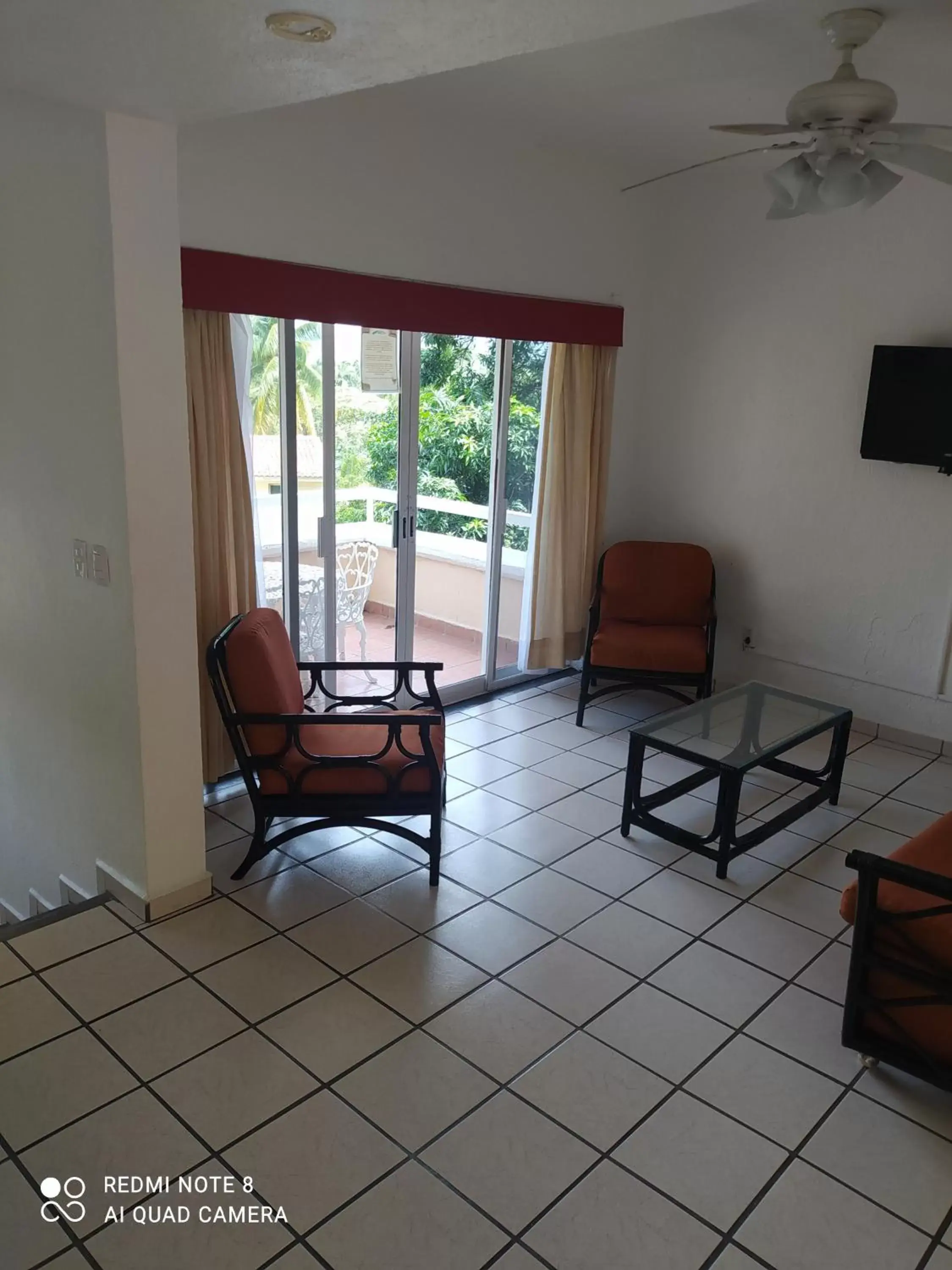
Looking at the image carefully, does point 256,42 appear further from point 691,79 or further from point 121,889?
point 121,889

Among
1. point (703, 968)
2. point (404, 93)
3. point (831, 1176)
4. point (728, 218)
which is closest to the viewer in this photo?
point (831, 1176)

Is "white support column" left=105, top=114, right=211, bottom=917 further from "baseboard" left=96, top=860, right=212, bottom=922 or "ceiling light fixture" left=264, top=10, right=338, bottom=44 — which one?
"ceiling light fixture" left=264, top=10, right=338, bottom=44

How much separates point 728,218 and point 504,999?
404cm

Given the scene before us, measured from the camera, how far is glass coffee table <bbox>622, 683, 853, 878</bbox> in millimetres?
3416

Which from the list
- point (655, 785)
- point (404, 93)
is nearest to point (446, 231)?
point (404, 93)

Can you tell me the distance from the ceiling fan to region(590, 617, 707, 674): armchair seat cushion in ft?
7.14

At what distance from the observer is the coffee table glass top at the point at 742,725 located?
11.7 ft

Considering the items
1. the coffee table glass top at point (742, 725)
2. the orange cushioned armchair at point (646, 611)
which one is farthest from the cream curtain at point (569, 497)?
the coffee table glass top at point (742, 725)

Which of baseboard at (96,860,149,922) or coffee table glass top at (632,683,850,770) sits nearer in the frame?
baseboard at (96,860,149,922)

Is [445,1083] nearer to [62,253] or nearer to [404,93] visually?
[62,253]

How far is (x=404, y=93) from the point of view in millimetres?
3666

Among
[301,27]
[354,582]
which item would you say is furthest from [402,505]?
[301,27]

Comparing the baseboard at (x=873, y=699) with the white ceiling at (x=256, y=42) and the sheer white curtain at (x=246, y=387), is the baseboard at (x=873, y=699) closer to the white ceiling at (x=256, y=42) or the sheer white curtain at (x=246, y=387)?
the sheer white curtain at (x=246, y=387)

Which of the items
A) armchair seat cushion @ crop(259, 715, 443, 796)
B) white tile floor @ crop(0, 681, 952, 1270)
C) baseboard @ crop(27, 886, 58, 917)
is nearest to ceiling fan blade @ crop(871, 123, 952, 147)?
armchair seat cushion @ crop(259, 715, 443, 796)
